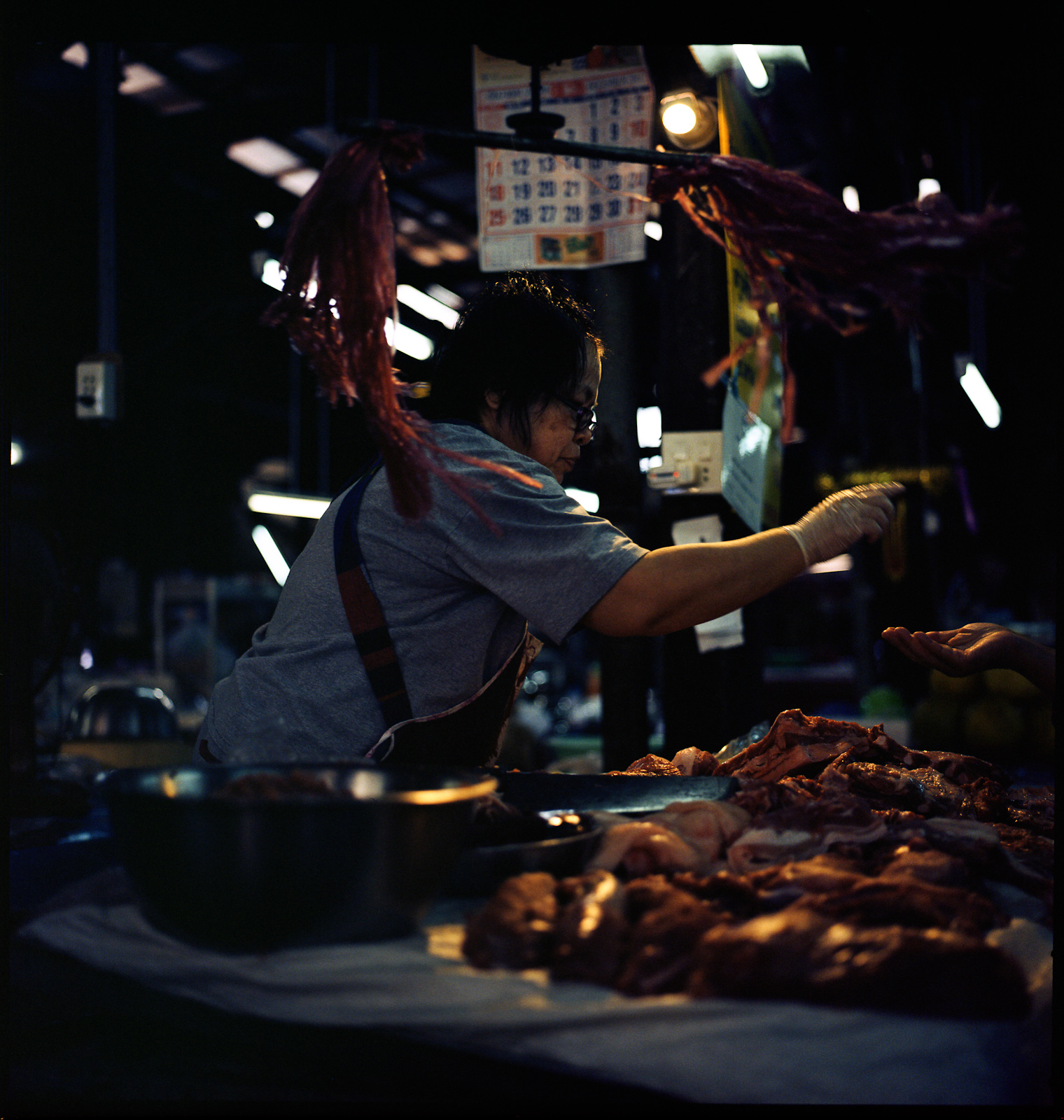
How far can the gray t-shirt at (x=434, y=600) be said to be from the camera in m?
1.69

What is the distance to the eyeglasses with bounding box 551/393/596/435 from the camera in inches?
83.0

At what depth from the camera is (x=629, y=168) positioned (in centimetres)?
320

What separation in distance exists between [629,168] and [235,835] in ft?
8.96

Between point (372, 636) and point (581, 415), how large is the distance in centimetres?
71

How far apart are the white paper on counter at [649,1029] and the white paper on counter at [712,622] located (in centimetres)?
220

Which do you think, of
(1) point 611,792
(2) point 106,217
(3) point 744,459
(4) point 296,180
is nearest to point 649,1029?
(1) point 611,792

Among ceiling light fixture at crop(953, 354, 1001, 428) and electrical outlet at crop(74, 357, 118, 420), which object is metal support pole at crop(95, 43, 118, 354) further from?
ceiling light fixture at crop(953, 354, 1001, 428)

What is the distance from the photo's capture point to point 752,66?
3.28 meters

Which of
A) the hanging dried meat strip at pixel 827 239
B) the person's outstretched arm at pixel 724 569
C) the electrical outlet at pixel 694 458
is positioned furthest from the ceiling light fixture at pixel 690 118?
the person's outstretched arm at pixel 724 569

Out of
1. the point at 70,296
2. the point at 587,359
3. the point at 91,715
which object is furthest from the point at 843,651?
the point at 587,359

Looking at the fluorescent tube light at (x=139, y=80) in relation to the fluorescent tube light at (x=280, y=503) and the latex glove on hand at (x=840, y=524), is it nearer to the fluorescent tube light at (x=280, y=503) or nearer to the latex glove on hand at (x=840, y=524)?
the fluorescent tube light at (x=280, y=503)

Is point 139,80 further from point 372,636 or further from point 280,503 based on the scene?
point 372,636

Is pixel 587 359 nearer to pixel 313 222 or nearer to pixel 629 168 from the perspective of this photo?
pixel 313 222

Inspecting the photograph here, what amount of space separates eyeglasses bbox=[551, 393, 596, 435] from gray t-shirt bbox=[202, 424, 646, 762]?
23 cm
